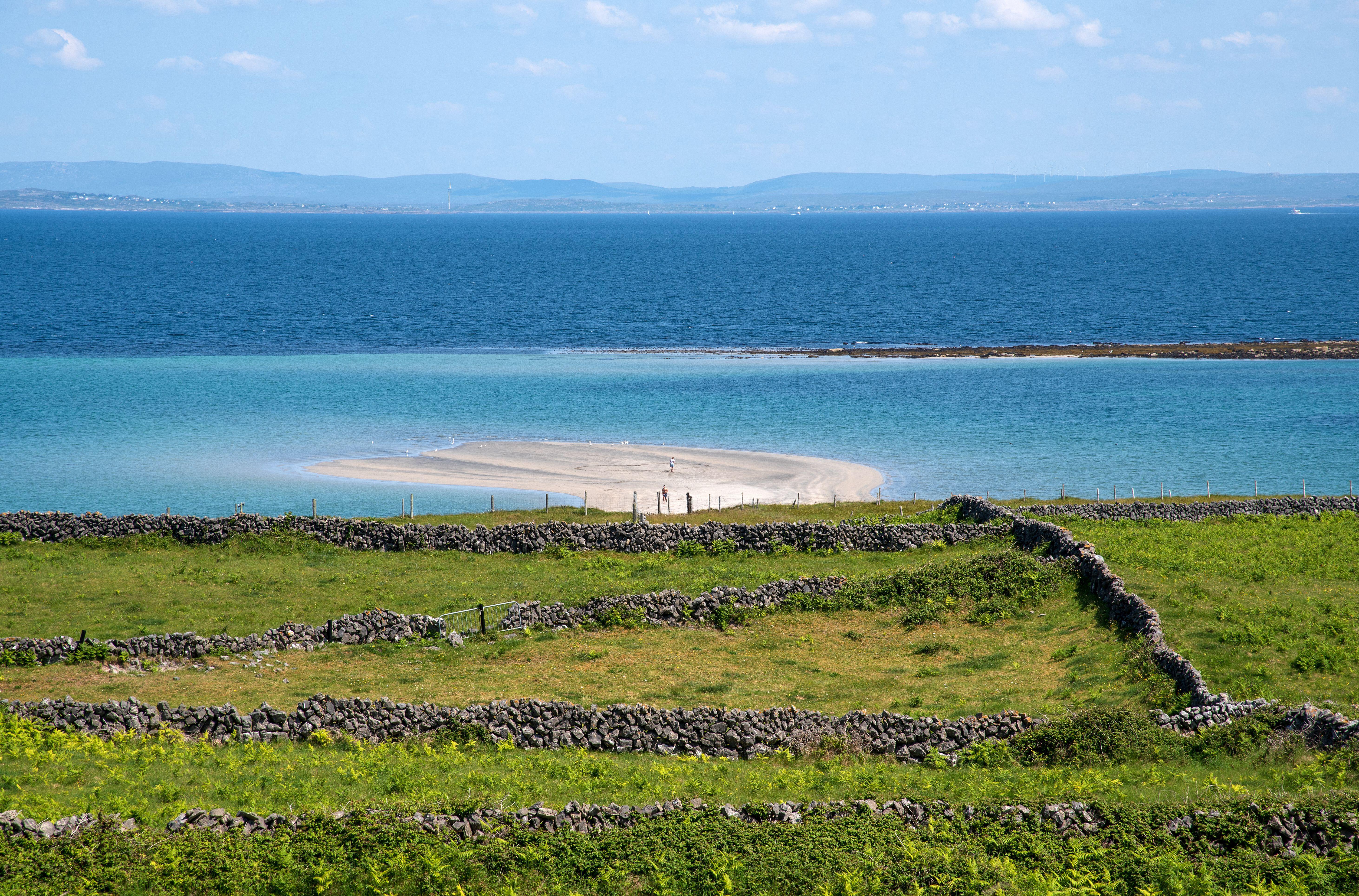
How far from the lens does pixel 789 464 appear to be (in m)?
66.2

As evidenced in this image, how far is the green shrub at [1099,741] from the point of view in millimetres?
20938

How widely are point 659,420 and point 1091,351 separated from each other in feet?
183

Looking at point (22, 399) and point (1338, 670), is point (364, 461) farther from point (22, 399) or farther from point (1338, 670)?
point (1338, 670)

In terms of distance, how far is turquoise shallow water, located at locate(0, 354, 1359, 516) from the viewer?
60688mm

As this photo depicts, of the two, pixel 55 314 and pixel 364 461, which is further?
pixel 55 314

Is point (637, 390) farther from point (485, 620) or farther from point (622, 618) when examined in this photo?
point (485, 620)

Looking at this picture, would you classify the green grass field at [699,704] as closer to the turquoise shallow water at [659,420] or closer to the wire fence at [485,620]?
the wire fence at [485,620]

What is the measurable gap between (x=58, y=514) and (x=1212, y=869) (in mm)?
43253

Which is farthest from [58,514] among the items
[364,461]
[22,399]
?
[22,399]

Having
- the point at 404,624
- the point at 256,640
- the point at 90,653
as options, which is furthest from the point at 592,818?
the point at 90,653

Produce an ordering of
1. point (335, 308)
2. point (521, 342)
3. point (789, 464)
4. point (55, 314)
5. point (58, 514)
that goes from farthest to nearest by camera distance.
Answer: point (335, 308)
point (55, 314)
point (521, 342)
point (789, 464)
point (58, 514)

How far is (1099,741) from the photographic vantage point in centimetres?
2120

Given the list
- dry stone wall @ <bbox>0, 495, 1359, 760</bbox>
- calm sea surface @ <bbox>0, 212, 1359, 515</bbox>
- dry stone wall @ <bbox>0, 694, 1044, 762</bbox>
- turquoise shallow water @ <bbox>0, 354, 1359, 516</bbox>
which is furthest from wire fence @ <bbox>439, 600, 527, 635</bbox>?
calm sea surface @ <bbox>0, 212, 1359, 515</bbox>

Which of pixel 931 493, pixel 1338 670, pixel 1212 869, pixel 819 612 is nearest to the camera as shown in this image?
pixel 1212 869
